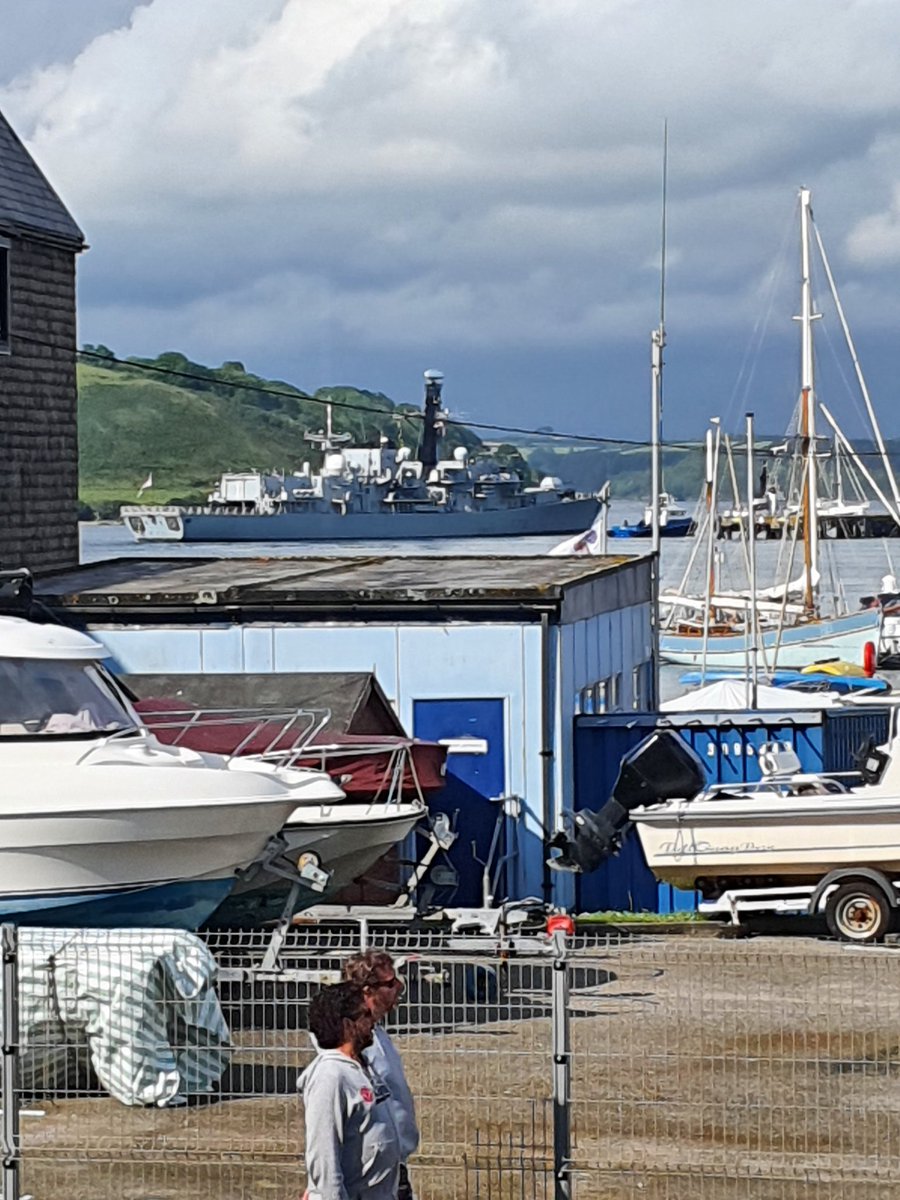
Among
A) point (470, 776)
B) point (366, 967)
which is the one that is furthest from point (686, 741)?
point (366, 967)

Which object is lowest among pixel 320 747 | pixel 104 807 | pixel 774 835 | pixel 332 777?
pixel 774 835

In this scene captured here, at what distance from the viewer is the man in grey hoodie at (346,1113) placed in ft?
24.8

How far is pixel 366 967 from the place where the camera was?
7891mm

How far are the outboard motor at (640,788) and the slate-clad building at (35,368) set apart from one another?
1156 cm

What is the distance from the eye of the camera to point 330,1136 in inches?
297

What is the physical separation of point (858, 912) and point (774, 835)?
3.28 ft

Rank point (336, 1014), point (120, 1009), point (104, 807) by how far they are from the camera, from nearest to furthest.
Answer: point (336, 1014) → point (120, 1009) → point (104, 807)

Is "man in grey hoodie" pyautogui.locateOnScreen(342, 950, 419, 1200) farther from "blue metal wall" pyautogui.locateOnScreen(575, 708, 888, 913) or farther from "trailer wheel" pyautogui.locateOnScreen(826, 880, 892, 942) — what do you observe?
"blue metal wall" pyautogui.locateOnScreen(575, 708, 888, 913)

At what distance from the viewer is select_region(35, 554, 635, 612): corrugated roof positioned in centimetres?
2105

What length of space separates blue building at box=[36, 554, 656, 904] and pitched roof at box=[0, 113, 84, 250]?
26.6 feet

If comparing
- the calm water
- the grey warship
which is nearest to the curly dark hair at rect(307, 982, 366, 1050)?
the calm water

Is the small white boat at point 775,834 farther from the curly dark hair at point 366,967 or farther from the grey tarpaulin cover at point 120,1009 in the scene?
the curly dark hair at point 366,967

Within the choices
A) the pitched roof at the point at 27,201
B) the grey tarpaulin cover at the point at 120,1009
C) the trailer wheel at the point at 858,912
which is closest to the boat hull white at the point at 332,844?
the grey tarpaulin cover at the point at 120,1009

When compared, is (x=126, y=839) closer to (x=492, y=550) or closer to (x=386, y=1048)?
(x=386, y=1048)
